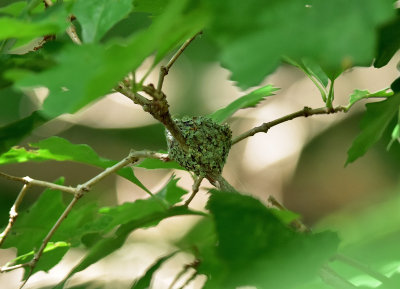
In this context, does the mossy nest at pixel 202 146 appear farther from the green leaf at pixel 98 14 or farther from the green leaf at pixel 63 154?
the green leaf at pixel 98 14

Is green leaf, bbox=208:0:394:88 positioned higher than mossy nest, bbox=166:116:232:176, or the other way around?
mossy nest, bbox=166:116:232:176

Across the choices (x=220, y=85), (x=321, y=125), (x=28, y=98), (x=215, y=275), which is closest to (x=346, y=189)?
(x=321, y=125)

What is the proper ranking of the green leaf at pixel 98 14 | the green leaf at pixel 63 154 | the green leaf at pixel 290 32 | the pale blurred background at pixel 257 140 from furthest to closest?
the pale blurred background at pixel 257 140 < the green leaf at pixel 63 154 < the green leaf at pixel 98 14 < the green leaf at pixel 290 32

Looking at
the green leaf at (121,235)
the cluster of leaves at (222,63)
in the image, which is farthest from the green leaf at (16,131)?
the green leaf at (121,235)

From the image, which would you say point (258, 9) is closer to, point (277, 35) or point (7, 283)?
point (277, 35)

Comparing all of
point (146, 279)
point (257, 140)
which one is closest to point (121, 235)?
point (146, 279)

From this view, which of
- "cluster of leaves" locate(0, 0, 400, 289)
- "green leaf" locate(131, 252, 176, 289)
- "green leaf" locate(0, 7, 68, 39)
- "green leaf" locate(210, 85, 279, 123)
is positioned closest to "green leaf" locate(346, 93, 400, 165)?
"cluster of leaves" locate(0, 0, 400, 289)

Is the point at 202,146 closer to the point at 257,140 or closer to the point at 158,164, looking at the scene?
the point at 158,164

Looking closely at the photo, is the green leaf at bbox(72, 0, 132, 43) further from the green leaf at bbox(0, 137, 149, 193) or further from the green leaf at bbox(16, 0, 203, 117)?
the green leaf at bbox(0, 137, 149, 193)
